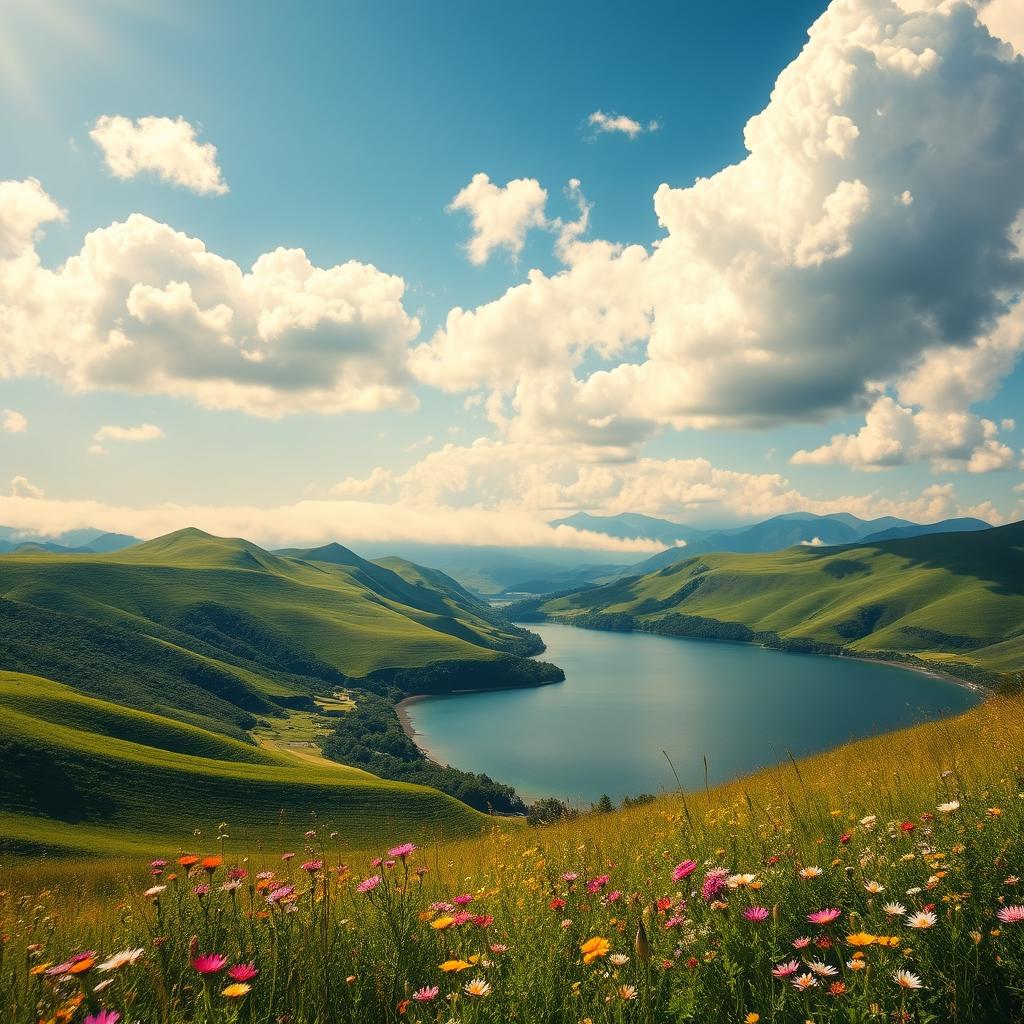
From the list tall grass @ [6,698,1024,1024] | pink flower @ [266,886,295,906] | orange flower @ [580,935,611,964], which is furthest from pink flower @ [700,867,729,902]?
pink flower @ [266,886,295,906]

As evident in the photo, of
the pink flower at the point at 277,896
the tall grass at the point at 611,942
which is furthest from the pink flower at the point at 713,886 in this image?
the pink flower at the point at 277,896

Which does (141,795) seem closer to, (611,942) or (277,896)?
(277,896)

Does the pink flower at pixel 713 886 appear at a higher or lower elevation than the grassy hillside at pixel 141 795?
higher

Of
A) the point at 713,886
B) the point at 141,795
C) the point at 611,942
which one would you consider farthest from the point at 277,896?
the point at 141,795

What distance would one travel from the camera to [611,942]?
160 inches

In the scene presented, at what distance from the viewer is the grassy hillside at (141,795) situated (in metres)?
98.2

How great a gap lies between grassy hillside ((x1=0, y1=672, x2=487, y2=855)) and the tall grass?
98.2 meters

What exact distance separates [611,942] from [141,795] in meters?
132

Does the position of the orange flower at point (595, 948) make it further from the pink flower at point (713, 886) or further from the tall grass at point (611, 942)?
the pink flower at point (713, 886)

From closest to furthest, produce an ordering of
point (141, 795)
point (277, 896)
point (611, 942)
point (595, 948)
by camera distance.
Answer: point (595, 948)
point (611, 942)
point (277, 896)
point (141, 795)

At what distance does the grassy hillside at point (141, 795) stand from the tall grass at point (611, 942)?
98188mm

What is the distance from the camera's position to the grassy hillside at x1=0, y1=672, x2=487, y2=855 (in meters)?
98.2

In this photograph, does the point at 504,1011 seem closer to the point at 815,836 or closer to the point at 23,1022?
the point at 23,1022

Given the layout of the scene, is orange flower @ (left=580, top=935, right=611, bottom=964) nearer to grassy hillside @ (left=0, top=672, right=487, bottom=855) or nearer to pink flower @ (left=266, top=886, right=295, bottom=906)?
pink flower @ (left=266, top=886, right=295, bottom=906)
